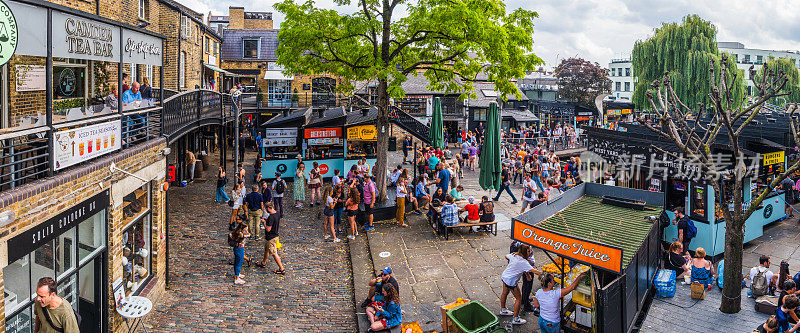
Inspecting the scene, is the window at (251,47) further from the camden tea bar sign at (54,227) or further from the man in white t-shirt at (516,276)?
the man in white t-shirt at (516,276)

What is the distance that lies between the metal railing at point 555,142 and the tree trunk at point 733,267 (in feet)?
78.9

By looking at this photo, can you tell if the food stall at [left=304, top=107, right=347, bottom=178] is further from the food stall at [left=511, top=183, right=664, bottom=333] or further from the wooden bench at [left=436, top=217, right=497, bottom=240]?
the food stall at [left=511, top=183, right=664, bottom=333]

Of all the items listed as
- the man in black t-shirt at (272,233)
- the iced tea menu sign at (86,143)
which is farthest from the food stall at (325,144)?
the iced tea menu sign at (86,143)

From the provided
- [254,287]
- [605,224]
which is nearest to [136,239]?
[254,287]

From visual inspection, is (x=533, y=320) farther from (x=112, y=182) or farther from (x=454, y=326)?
(x=112, y=182)

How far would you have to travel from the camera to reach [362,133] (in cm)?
2380

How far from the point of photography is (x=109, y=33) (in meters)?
8.27

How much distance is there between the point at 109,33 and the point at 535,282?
902 centimetres

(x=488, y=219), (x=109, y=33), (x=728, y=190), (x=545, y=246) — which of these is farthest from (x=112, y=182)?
(x=728, y=190)

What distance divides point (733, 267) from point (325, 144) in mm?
15878

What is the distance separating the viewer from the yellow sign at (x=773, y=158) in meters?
16.0

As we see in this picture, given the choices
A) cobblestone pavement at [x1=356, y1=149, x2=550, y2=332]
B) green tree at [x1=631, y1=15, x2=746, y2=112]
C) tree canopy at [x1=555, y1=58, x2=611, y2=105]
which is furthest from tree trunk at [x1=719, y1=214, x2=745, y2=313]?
tree canopy at [x1=555, y1=58, x2=611, y2=105]

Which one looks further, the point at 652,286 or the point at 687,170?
the point at 687,170

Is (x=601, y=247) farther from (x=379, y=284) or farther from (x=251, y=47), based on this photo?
(x=251, y=47)
